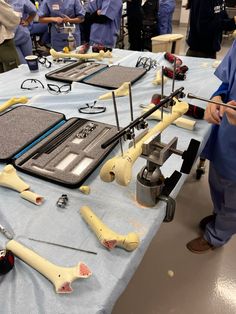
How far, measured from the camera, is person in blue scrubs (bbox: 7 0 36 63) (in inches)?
100

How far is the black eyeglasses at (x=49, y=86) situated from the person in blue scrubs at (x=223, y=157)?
78 cm

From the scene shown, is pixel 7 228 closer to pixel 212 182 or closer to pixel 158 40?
pixel 212 182

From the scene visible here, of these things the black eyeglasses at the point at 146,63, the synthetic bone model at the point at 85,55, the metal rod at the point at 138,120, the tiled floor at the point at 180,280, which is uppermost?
the metal rod at the point at 138,120

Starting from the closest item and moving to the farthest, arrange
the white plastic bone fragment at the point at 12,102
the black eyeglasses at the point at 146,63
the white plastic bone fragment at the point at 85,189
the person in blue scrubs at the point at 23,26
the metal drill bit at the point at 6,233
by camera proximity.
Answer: the metal drill bit at the point at 6,233 → the white plastic bone fragment at the point at 85,189 → the white plastic bone fragment at the point at 12,102 → the black eyeglasses at the point at 146,63 → the person in blue scrubs at the point at 23,26

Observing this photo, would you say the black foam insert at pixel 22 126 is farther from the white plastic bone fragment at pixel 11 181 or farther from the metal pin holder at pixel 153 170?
the metal pin holder at pixel 153 170

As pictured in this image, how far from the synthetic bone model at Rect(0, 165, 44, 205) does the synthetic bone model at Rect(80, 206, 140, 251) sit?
0.18 meters

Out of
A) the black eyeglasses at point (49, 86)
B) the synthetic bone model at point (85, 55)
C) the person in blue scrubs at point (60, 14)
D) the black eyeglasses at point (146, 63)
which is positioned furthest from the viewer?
the person in blue scrubs at point (60, 14)

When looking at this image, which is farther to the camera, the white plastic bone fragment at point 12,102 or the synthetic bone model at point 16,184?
the white plastic bone fragment at point 12,102

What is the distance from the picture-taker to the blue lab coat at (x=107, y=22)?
2572mm

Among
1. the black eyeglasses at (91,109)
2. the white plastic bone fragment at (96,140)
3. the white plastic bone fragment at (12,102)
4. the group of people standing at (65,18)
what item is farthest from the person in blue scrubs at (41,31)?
the white plastic bone fragment at (96,140)

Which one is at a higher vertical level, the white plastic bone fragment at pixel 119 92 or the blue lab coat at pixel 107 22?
the blue lab coat at pixel 107 22

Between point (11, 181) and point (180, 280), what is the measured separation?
36.0 inches

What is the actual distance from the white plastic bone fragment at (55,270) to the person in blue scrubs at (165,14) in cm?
389

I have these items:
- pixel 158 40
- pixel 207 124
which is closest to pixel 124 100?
pixel 207 124
